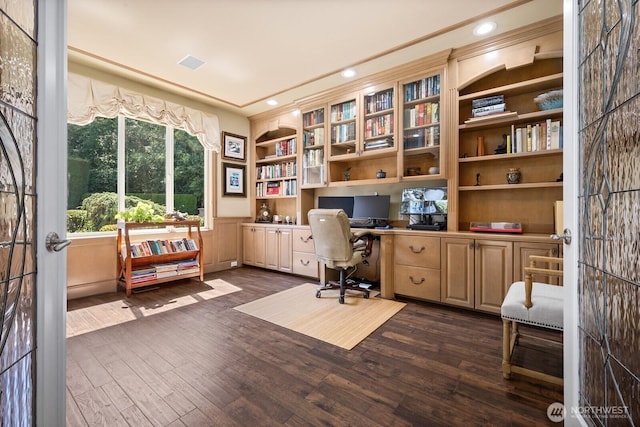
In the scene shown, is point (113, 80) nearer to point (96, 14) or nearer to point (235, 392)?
point (96, 14)

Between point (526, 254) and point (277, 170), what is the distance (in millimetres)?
3576

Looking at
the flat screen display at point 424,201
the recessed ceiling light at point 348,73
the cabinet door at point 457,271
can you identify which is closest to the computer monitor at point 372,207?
the flat screen display at point 424,201

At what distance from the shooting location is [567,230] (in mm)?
1063

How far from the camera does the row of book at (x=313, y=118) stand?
3.90m

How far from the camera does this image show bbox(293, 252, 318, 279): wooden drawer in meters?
3.76

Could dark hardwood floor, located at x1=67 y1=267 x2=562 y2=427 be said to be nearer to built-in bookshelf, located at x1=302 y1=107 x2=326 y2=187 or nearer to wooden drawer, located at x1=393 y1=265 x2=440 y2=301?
wooden drawer, located at x1=393 y1=265 x2=440 y2=301

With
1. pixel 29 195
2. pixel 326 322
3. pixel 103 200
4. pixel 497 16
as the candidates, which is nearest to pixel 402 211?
pixel 326 322

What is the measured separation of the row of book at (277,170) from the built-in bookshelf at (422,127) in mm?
1838

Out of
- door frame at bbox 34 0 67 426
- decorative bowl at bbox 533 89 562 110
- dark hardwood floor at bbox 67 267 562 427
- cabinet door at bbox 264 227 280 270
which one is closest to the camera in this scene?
door frame at bbox 34 0 67 426

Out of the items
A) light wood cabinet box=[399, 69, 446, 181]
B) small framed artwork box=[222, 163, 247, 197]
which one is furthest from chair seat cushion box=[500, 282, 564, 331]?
small framed artwork box=[222, 163, 247, 197]

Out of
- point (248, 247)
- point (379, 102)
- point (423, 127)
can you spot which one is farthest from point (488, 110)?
point (248, 247)

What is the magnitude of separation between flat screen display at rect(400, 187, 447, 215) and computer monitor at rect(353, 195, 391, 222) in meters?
0.24

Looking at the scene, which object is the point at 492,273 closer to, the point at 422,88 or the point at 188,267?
the point at 422,88

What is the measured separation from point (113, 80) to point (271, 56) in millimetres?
2101
